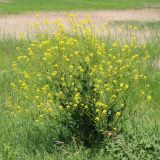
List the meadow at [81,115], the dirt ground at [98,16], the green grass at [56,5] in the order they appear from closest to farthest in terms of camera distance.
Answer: the meadow at [81,115] < the dirt ground at [98,16] < the green grass at [56,5]

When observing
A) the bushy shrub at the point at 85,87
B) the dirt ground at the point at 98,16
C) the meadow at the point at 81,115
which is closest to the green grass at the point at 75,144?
the meadow at the point at 81,115

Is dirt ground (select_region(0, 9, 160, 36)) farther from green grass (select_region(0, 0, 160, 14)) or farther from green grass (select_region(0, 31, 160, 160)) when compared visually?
green grass (select_region(0, 31, 160, 160))

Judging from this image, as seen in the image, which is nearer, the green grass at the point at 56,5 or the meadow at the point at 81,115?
the meadow at the point at 81,115

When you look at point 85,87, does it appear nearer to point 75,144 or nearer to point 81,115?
point 81,115

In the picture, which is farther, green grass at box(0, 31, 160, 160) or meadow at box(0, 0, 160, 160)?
meadow at box(0, 0, 160, 160)

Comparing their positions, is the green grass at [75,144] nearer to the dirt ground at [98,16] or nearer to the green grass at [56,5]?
the dirt ground at [98,16]

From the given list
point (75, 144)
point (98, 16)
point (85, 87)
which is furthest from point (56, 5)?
point (75, 144)

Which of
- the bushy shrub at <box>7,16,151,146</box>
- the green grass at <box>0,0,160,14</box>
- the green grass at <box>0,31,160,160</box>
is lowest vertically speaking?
the green grass at <box>0,0,160,14</box>

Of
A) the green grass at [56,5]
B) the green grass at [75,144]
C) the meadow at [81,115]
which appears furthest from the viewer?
the green grass at [56,5]

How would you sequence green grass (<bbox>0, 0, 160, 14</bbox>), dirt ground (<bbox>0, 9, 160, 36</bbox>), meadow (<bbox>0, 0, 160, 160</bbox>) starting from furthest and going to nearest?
green grass (<bbox>0, 0, 160, 14</bbox>)
dirt ground (<bbox>0, 9, 160, 36</bbox>)
meadow (<bbox>0, 0, 160, 160</bbox>)

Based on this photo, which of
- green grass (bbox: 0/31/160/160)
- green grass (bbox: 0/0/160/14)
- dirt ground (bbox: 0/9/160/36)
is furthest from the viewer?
green grass (bbox: 0/0/160/14)

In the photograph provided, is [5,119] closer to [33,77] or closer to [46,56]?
[33,77]

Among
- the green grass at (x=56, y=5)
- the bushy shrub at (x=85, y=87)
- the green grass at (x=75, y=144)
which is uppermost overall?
the bushy shrub at (x=85, y=87)

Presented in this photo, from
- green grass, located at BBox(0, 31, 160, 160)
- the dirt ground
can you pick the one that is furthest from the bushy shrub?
the dirt ground
